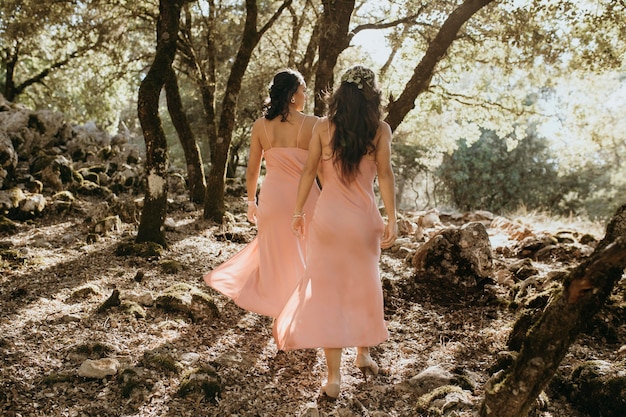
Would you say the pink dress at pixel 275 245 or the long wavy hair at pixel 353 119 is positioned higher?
the long wavy hair at pixel 353 119

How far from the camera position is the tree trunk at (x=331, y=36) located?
314 inches

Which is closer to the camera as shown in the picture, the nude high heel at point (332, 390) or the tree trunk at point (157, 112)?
the nude high heel at point (332, 390)

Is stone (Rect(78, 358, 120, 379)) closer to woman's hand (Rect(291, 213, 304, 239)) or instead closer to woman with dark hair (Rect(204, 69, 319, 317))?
woman with dark hair (Rect(204, 69, 319, 317))

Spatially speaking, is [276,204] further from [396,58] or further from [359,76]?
[396,58]

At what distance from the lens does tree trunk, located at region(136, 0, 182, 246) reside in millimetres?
7445

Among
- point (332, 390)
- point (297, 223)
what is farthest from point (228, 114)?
point (332, 390)

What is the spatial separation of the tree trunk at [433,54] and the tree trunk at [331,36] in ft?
4.00

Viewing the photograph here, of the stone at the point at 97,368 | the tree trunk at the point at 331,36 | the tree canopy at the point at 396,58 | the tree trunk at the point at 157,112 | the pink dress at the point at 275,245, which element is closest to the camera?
the stone at the point at 97,368

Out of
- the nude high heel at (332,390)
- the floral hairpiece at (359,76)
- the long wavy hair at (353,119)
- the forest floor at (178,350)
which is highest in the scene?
the floral hairpiece at (359,76)

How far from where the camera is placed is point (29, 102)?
75.0 feet

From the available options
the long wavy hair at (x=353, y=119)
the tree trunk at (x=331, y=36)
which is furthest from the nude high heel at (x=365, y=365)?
the tree trunk at (x=331, y=36)

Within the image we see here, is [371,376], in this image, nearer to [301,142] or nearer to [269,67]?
[301,142]

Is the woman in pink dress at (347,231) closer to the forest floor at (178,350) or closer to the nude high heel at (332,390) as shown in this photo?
the nude high heel at (332,390)

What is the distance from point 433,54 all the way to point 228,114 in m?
4.26
